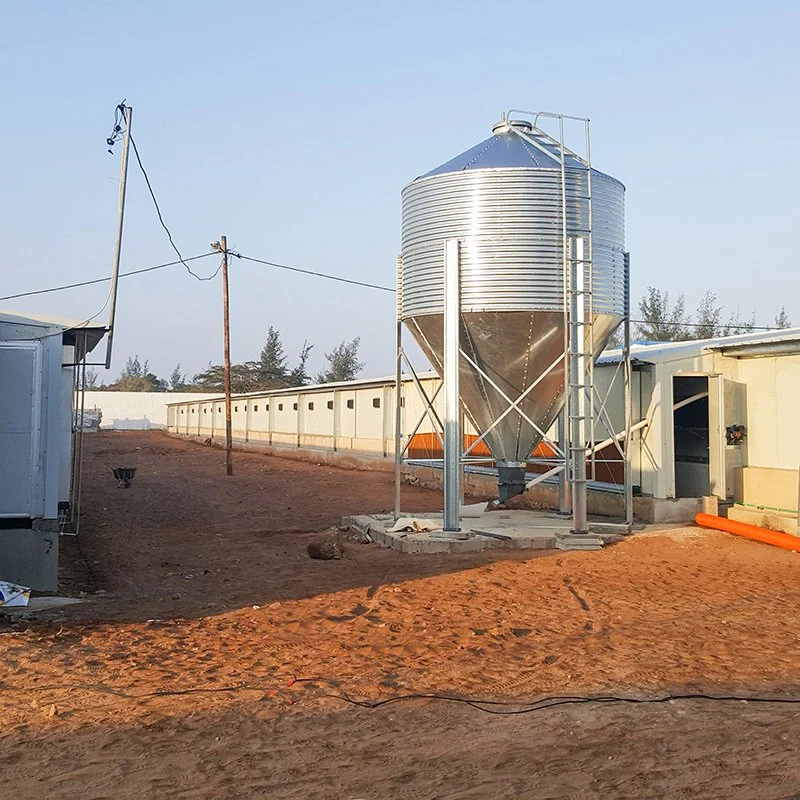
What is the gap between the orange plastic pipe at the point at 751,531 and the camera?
12.1 metres

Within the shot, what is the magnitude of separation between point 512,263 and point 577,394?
6.76ft

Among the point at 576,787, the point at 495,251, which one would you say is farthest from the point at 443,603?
the point at 495,251

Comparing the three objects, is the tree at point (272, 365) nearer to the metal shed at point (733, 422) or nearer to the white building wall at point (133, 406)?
the white building wall at point (133, 406)

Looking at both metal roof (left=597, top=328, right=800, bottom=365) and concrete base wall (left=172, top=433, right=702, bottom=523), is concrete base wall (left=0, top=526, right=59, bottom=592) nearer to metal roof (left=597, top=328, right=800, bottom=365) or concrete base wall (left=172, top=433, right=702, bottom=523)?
concrete base wall (left=172, top=433, right=702, bottom=523)

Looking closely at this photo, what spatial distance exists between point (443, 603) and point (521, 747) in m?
3.90

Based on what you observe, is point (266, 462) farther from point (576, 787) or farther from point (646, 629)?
point (576, 787)

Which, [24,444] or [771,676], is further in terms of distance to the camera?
[24,444]

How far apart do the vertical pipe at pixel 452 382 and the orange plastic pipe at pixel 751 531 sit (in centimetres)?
415

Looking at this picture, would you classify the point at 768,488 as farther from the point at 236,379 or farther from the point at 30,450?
the point at 236,379

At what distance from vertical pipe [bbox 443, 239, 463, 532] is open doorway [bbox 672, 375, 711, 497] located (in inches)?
195

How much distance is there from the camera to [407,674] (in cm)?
645

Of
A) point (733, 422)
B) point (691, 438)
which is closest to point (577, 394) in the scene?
point (733, 422)

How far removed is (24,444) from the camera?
9.85m

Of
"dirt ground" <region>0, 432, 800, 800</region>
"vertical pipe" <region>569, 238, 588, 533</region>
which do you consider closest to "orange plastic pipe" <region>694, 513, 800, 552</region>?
"dirt ground" <region>0, 432, 800, 800</region>
